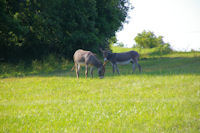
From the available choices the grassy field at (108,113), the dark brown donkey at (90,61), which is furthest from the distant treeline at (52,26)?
the grassy field at (108,113)

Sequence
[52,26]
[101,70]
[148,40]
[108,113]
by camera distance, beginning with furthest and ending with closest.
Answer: [148,40] → [52,26] → [101,70] → [108,113]

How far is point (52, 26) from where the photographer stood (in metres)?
26.0

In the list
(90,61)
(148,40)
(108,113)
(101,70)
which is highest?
(148,40)

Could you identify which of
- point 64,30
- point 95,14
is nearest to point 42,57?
point 64,30

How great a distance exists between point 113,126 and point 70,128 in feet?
3.75

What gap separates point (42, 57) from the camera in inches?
1075

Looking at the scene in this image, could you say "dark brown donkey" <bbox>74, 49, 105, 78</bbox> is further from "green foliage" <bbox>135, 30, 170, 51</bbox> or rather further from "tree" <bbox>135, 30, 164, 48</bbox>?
"tree" <bbox>135, 30, 164, 48</bbox>

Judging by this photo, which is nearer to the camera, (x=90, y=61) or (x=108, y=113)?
(x=108, y=113)

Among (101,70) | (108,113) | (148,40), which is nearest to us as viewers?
(108,113)

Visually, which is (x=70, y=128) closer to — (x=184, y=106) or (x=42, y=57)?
(x=184, y=106)

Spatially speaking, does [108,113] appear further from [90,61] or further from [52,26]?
[52,26]

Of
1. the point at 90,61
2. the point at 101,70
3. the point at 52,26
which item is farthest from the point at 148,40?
the point at 90,61

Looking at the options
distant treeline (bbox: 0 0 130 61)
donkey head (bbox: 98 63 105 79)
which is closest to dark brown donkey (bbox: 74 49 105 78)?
donkey head (bbox: 98 63 105 79)

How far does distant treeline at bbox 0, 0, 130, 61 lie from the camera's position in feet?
76.5
